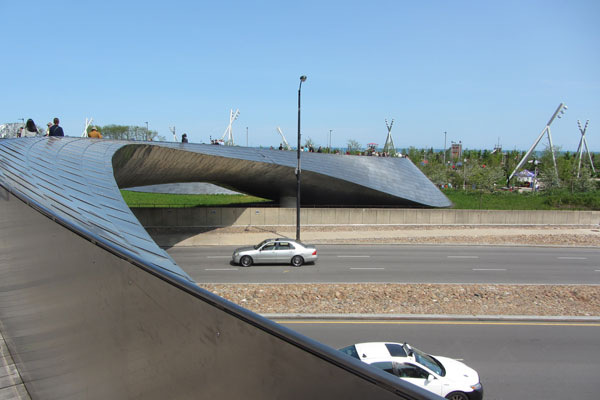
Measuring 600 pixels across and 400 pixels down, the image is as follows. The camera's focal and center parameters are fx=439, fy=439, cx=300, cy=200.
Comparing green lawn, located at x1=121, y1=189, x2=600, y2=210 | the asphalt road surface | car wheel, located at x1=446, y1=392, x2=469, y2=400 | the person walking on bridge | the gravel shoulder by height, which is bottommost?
the asphalt road surface

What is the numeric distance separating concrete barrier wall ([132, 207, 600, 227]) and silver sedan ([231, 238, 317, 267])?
8.37 m

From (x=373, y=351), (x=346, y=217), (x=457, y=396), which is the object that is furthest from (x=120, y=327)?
(x=346, y=217)

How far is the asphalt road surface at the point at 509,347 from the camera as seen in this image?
750 cm

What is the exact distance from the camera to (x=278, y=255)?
1673cm

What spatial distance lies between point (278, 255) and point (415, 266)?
207 inches

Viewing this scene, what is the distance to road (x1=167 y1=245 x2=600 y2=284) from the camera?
14.9 metres

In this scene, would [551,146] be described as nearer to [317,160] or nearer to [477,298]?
[317,160]

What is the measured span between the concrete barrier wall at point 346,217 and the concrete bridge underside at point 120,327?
19.2 m

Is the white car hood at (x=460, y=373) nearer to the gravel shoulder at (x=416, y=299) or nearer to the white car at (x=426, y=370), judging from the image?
the white car at (x=426, y=370)

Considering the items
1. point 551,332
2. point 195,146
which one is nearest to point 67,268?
point 551,332

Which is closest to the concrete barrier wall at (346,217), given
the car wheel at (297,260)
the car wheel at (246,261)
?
the car wheel at (246,261)

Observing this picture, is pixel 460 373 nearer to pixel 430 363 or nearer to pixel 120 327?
pixel 430 363

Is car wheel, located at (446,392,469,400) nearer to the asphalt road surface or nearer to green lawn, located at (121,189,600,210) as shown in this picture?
the asphalt road surface

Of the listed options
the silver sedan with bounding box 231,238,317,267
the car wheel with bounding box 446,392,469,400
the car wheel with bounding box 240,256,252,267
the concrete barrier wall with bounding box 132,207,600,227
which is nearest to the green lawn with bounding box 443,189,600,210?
the concrete barrier wall with bounding box 132,207,600,227
